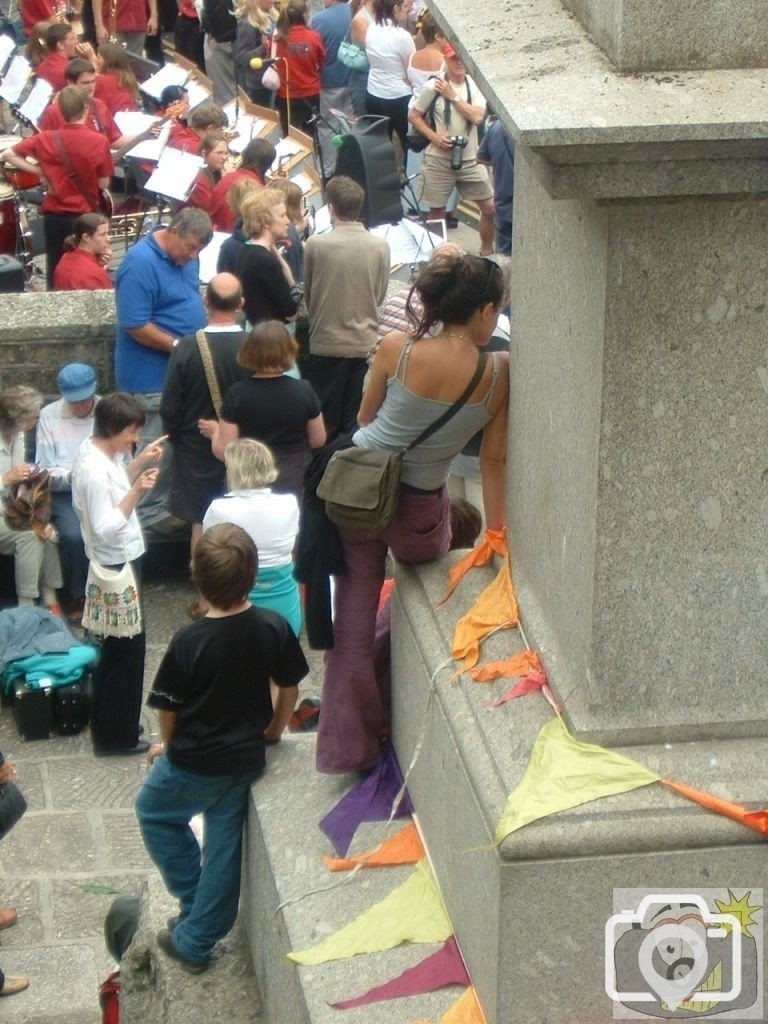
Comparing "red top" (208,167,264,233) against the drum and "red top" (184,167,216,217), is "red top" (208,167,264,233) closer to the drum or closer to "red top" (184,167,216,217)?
"red top" (184,167,216,217)

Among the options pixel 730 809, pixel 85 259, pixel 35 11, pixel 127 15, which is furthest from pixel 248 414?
pixel 127 15

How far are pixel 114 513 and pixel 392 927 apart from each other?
3.30m

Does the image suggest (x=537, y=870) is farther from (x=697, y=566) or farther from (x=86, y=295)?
(x=86, y=295)

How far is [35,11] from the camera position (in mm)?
17641

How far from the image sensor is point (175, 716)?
4.50m

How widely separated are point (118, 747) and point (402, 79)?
8.91 metres

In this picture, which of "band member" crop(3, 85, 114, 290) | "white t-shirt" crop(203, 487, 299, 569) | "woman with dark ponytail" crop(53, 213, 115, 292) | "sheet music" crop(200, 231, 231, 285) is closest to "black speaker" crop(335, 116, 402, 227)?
"sheet music" crop(200, 231, 231, 285)

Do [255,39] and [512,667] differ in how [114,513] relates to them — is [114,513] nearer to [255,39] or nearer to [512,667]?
Result: [512,667]

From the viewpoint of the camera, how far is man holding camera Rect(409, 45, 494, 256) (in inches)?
500

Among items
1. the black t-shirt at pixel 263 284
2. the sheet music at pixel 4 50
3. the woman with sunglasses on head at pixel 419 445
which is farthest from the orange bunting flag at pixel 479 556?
the sheet music at pixel 4 50

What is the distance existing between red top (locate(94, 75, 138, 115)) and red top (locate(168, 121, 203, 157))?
1.39 metres

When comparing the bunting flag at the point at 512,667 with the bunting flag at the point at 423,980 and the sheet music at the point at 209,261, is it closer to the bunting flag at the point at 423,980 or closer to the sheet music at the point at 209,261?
the bunting flag at the point at 423,980

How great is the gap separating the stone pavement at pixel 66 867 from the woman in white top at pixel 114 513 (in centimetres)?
28

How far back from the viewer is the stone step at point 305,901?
3.73 metres
